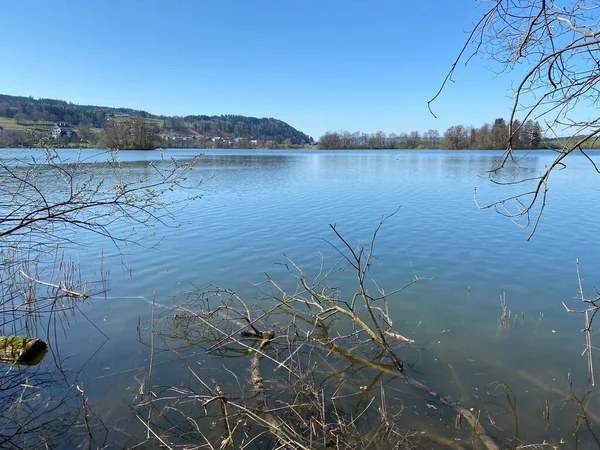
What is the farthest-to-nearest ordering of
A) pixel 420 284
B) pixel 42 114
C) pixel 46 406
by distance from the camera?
pixel 420 284
pixel 42 114
pixel 46 406

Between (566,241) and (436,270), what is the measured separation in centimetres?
629

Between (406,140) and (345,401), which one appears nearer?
(345,401)

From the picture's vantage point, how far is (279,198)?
79.7 ft

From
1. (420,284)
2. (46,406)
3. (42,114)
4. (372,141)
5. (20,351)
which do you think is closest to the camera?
(46,406)

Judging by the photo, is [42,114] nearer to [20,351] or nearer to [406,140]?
[20,351]

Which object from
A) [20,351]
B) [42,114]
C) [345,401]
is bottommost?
[345,401]

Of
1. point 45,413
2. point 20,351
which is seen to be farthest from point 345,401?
point 20,351

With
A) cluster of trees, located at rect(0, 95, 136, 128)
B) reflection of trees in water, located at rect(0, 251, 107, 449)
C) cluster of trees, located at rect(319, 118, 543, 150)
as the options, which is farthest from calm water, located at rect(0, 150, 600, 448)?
cluster of trees, located at rect(319, 118, 543, 150)

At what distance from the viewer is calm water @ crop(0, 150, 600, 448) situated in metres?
5.67

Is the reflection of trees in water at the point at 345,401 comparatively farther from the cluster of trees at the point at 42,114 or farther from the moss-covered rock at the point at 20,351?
the cluster of trees at the point at 42,114

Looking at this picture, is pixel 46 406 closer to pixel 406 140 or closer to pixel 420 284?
pixel 420 284

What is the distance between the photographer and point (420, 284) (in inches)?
381

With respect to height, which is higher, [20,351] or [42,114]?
[42,114]

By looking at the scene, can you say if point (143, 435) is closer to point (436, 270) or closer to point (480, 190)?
point (436, 270)
